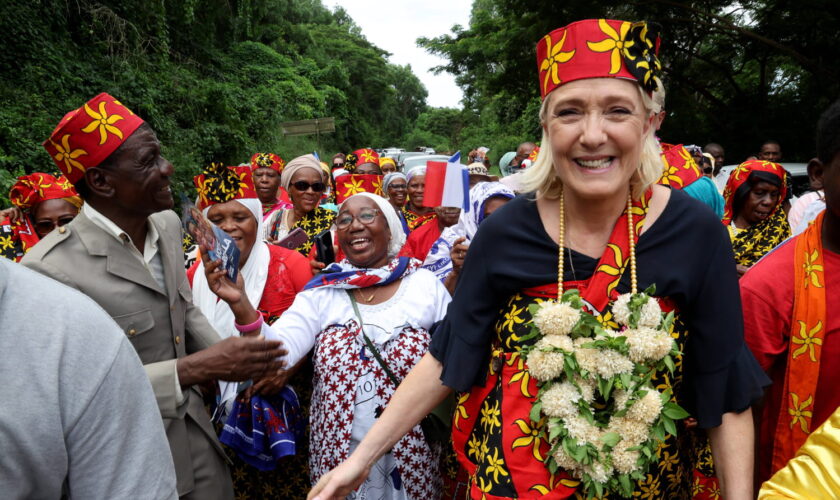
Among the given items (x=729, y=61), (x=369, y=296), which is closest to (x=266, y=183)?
(x=369, y=296)

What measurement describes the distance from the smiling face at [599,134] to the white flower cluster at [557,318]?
347mm

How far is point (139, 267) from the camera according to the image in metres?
2.38

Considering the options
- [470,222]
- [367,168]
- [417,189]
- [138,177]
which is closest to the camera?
[138,177]

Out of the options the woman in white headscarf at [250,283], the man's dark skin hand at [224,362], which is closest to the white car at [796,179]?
the woman in white headscarf at [250,283]

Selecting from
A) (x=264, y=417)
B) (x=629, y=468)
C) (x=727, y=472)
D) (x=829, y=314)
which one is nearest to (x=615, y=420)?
(x=629, y=468)

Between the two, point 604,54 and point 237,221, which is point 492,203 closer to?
point 237,221

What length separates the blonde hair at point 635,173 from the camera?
1.74m

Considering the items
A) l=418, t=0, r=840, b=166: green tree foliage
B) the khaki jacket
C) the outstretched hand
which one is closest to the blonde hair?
the outstretched hand

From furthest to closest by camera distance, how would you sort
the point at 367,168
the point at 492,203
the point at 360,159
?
the point at 360,159 < the point at 367,168 < the point at 492,203

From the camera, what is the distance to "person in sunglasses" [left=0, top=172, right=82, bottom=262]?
4355mm

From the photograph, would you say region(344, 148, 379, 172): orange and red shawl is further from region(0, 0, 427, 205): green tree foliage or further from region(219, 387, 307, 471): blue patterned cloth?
region(219, 387, 307, 471): blue patterned cloth

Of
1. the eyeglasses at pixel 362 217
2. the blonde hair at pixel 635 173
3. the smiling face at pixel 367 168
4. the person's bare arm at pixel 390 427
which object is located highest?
the blonde hair at pixel 635 173

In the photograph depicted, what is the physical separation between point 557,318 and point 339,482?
2.94ft

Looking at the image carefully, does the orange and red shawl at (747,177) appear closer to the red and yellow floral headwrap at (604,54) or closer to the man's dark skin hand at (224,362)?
the red and yellow floral headwrap at (604,54)
